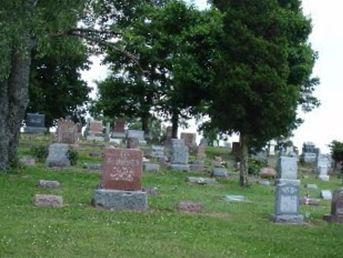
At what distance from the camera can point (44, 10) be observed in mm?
18391

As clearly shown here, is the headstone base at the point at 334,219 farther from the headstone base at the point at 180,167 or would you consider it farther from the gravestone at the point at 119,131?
the gravestone at the point at 119,131

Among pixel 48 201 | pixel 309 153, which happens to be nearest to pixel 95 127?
pixel 309 153

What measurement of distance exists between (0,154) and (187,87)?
1722cm

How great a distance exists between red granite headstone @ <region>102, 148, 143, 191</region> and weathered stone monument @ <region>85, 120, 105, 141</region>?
75.4 ft

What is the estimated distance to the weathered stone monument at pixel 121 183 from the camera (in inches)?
560

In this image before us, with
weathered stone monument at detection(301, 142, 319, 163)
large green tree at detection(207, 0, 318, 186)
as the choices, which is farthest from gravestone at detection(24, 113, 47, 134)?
large green tree at detection(207, 0, 318, 186)

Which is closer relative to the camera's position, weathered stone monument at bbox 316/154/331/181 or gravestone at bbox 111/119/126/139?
weathered stone monument at bbox 316/154/331/181

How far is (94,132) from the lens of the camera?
40.6 m

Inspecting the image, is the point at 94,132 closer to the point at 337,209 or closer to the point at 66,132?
the point at 66,132

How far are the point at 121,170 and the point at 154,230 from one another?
10.2 feet

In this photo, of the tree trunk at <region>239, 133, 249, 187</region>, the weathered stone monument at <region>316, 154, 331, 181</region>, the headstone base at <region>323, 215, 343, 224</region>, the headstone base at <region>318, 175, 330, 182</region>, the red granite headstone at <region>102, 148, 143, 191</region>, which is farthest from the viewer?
the weathered stone monument at <region>316, 154, 331, 181</region>

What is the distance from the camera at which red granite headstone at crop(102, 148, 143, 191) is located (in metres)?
14.6

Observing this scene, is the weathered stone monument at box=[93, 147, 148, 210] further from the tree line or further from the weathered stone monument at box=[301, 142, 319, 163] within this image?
the weathered stone monument at box=[301, 142, 319, 163]

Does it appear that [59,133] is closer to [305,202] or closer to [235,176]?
[235,176]
